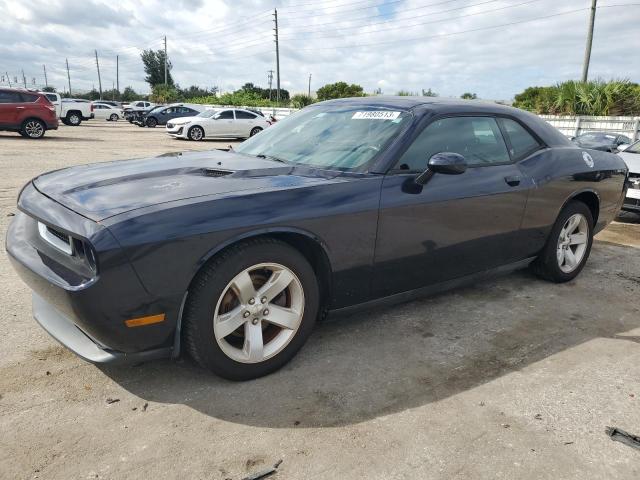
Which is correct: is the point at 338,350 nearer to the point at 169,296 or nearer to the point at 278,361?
the point at 278,361

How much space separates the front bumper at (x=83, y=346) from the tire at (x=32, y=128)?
1644 cm

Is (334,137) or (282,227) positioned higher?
(334,137)

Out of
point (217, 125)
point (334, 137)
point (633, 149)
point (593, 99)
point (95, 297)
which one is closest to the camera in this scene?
point (95, 297)

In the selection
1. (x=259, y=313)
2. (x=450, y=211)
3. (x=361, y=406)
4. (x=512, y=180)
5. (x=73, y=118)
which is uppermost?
(x=512, y=180)

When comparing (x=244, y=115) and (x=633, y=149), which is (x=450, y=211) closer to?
(x=633, y=149)

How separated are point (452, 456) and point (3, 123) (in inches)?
709

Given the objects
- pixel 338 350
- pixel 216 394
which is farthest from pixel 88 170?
pixel 338 350

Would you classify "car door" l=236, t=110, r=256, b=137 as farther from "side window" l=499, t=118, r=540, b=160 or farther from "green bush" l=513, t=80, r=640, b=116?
"side window" l=499, t=118, r=540, b=160

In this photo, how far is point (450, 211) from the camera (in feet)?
10.8

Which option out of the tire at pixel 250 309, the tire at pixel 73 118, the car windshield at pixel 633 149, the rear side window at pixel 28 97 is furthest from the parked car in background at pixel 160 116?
the tire at pixel 250 309

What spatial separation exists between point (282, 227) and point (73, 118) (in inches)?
1171

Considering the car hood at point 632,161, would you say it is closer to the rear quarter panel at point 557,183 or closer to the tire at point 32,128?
the rear quarter panel at point 557,183

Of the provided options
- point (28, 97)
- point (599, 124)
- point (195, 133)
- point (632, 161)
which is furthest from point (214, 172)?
point (195, 133)

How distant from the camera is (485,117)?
3801 millimetres
